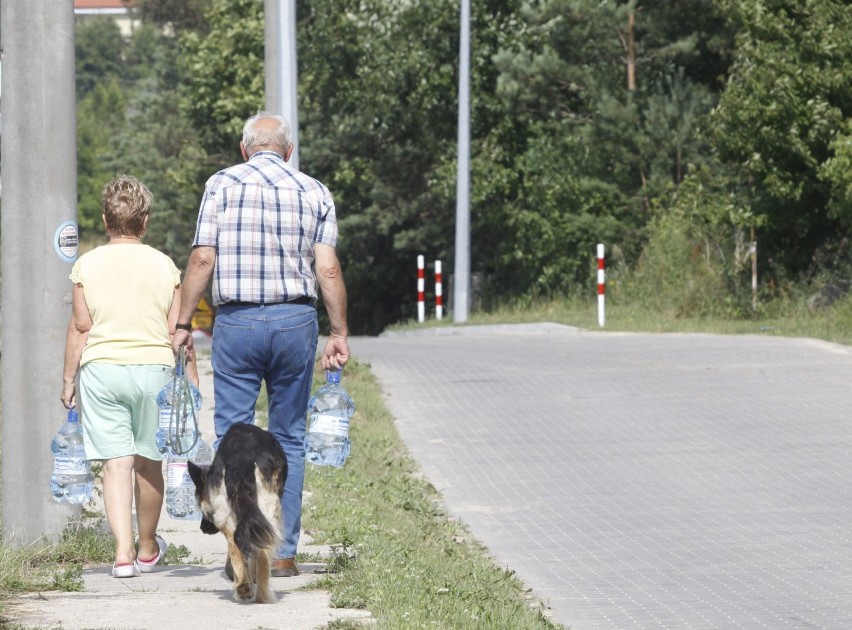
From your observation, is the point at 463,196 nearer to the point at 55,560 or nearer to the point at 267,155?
the point at 55,560

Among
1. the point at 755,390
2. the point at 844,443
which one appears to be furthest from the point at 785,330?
the point at 844,443

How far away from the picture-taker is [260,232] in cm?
645

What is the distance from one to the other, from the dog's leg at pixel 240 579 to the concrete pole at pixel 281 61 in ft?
30.1

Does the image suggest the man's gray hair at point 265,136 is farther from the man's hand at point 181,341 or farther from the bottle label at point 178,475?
the bottle label at point 178,475

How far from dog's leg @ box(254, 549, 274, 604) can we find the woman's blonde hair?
162 centimetres

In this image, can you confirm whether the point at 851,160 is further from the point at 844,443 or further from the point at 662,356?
the point at 844,443

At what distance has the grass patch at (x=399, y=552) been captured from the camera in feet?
19.2

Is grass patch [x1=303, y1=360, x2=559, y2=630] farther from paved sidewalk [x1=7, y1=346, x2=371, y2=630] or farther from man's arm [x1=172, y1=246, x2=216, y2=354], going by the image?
man's arm [x1=172, y1=246, x2=216, y2=354]

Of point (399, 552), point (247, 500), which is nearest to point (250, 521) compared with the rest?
point (247, 500)

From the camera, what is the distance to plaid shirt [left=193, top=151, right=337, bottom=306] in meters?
6.45

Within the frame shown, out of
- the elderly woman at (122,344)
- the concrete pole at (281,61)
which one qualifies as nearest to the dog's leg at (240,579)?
the elderly woman at (122,344)

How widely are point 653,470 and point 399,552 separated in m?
4.22

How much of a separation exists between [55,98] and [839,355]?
40.4 feet

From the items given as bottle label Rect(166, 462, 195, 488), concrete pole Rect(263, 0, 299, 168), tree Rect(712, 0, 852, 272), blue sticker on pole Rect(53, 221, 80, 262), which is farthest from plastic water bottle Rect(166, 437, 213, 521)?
tree Rect(712, 0, 852, 272)
